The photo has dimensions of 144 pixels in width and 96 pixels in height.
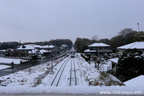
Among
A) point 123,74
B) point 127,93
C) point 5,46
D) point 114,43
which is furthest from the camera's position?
point 5,46

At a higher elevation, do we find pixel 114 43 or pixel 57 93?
pixel 114 43

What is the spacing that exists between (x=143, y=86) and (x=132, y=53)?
952cm

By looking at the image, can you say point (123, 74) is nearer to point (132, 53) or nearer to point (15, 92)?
point (132, 53)

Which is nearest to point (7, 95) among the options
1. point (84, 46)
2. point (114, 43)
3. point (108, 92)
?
point (108, 92)

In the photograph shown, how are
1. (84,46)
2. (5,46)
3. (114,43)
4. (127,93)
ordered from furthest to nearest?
(5,46), (84,46), (114,43), (127,93)

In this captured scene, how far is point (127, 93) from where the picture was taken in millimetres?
3232

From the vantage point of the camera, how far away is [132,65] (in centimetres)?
1141

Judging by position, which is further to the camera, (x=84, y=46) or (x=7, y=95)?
(x=84, y=46)

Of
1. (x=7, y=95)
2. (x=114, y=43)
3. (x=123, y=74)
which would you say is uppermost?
(x=114, y=43)

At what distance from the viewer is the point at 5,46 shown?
7800 centimetres

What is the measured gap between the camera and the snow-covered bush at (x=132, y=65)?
11.1 metres

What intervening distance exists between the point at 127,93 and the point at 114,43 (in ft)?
150

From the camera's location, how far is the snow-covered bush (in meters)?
11.1

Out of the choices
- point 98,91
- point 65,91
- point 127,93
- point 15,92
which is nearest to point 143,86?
point 127,93
